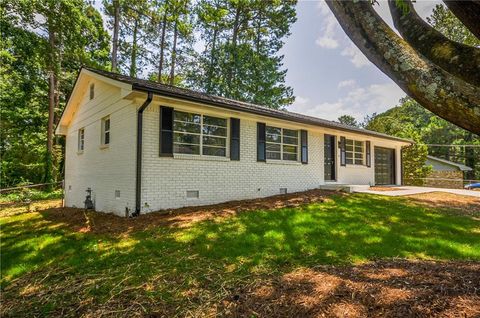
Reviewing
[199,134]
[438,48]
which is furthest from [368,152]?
[438,48]

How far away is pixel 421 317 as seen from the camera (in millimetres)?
2023

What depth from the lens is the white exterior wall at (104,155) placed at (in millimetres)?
7672

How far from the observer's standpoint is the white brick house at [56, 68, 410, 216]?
7.44 meters

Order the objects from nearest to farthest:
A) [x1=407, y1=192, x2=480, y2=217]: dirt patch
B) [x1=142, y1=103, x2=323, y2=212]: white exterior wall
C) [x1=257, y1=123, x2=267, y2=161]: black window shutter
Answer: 1. [x1=142, y1=103, x2=323, y2=212]: white exterior wall
2. [x1=407, y1=192, x2=480, y2=217]: dirt patch
3. [x1=257, y1=123, x2=267, y2=161]: black window shutter

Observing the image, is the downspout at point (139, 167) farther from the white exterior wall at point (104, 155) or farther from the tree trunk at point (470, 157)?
the tree trunk at point (470, 157)

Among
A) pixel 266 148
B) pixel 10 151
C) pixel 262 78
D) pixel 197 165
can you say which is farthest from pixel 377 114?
pixel 10 151

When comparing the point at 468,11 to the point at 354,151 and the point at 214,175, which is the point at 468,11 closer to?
the point at 214,175

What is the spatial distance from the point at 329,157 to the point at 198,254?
32.3 ft

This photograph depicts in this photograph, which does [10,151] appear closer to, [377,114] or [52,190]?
[52,190]

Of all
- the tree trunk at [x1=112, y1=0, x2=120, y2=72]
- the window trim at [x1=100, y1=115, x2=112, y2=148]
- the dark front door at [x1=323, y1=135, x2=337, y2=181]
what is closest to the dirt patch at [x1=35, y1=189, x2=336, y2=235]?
the window trim at [x1=100, y1=115, x2=112, y2=148]

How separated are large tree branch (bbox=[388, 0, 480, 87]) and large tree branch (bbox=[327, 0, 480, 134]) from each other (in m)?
0.21

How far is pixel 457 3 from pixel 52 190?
20.6 m

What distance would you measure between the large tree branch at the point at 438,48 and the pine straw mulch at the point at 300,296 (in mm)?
1727

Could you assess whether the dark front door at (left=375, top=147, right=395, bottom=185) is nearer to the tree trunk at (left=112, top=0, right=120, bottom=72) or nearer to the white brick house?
the white brick house
